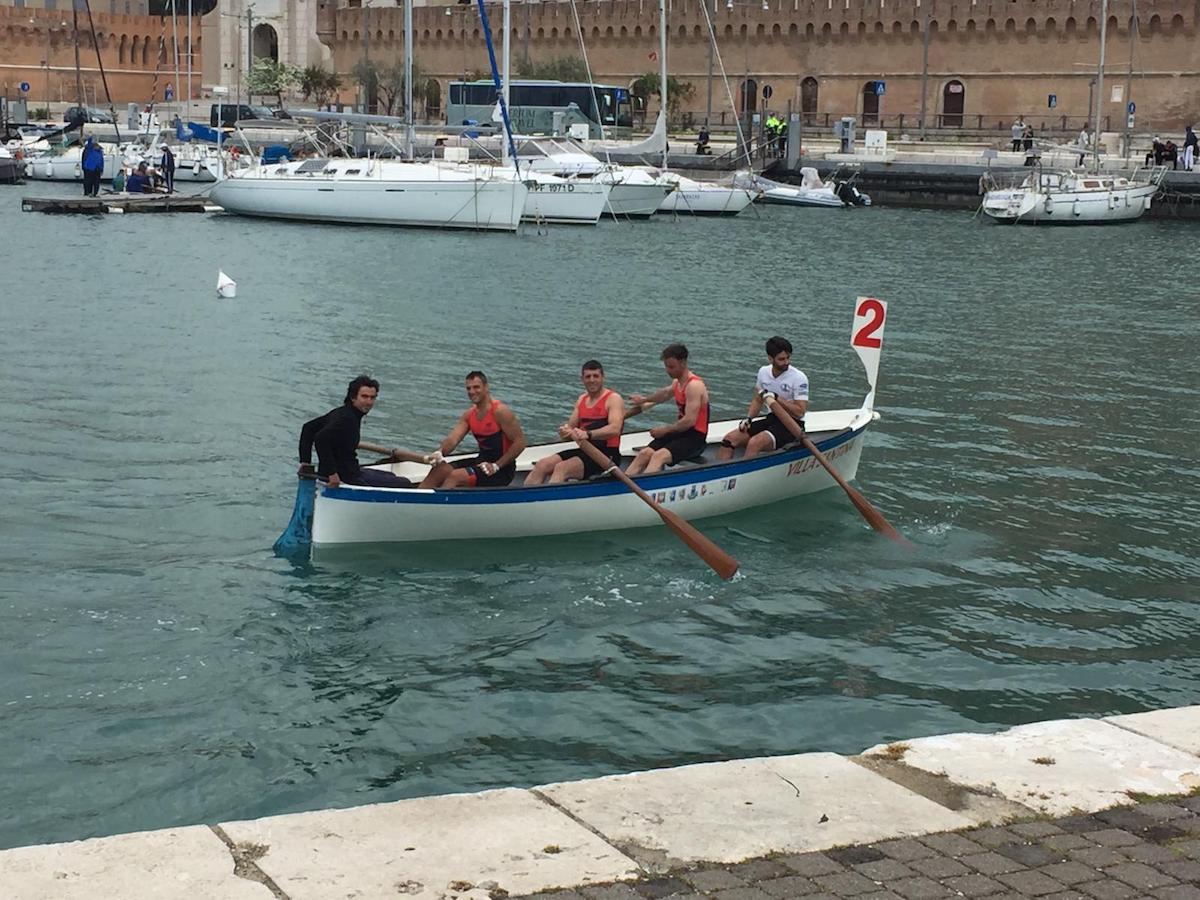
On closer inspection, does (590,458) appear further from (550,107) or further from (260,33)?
(260,33)

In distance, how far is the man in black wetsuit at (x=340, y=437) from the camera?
1119 centimetres

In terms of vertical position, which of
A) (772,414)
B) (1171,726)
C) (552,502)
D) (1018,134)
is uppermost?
(1018,134)

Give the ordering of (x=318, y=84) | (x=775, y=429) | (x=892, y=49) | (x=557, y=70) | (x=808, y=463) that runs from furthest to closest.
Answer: (x=318, y=84), (x=557, y=70), (x=892, y=49), (x=808, y=463), (x=775, y=429)

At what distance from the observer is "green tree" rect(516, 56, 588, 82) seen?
73.7 meters

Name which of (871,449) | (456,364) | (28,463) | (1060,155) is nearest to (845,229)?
(1060,155)

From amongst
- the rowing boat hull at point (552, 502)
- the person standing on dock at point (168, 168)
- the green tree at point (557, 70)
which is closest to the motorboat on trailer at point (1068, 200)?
the person standing on dock at point (168, 168)

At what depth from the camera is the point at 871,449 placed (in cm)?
1591

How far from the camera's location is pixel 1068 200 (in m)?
44.2

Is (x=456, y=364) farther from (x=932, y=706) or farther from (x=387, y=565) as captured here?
(x=932, y=706)

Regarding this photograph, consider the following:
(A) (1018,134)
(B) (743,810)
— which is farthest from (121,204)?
(B) (743,810)

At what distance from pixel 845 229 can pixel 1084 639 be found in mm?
32760

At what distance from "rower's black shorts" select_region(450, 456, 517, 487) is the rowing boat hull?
0.29m

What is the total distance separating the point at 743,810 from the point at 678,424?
23.3 ft

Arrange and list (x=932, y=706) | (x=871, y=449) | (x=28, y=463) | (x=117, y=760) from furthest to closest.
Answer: (x=871, y=449), (x=28, y=463), (x=932, y=706), (x=117, y=760)
